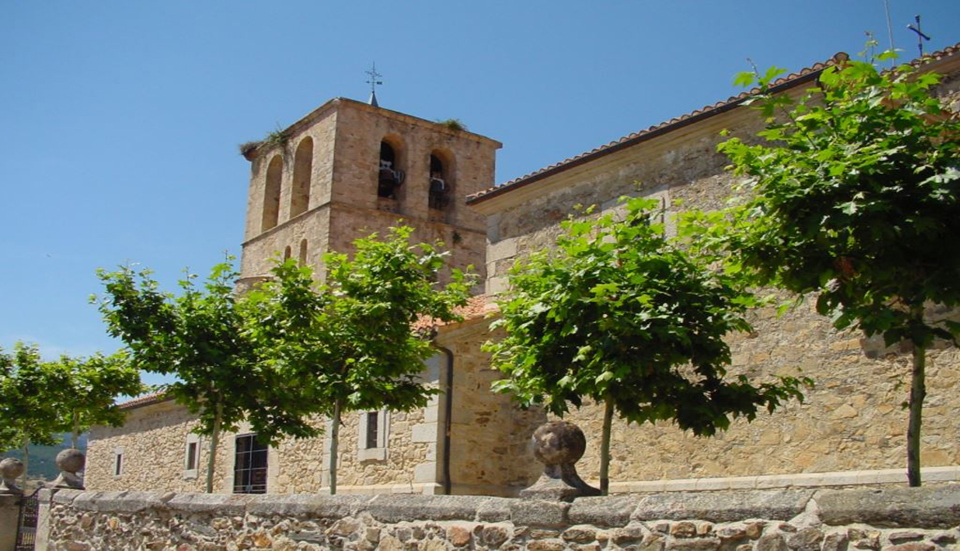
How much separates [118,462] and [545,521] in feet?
76.4

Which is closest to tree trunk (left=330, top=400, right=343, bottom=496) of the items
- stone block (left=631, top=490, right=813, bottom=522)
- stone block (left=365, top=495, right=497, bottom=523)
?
stone block (left=365, top=495, right=497, bottom=523)

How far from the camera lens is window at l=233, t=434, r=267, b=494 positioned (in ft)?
59.2

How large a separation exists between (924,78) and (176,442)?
65.9 feet

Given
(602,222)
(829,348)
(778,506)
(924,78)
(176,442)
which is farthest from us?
(176,442)

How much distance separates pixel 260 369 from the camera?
39.7 feet

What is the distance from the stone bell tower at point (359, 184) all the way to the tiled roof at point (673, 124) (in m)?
11.3

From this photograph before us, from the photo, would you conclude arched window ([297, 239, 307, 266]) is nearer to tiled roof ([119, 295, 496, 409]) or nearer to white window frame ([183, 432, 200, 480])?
white window frame ([183, 432, 200, 480])

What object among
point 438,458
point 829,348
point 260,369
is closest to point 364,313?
point 260,369

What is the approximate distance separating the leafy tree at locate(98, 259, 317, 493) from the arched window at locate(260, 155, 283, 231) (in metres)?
16.3

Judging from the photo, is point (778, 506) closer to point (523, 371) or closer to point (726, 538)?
point (726, 538)

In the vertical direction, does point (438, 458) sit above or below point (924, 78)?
below

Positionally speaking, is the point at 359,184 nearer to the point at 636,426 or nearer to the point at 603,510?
the point at 636,426

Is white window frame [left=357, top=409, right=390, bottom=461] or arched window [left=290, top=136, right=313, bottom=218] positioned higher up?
arched window [left=290, top=136, right=313, bottom=218]

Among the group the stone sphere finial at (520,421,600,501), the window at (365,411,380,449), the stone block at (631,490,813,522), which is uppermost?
the window at (365,411,380,449)
